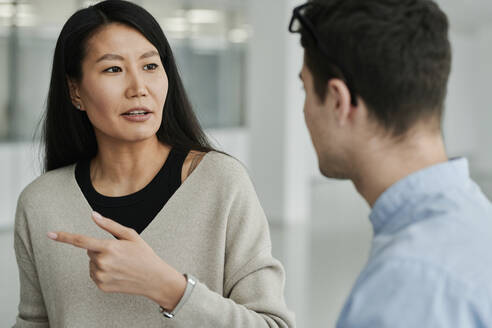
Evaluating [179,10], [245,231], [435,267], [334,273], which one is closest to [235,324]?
[245,231]

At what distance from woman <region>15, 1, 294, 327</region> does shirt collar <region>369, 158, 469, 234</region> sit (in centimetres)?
61

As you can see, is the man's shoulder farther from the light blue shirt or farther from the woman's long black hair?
the woman's long black hair

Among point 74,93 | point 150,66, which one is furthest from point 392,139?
point 74,93

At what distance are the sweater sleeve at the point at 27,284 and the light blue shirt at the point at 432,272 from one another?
117 centimetres

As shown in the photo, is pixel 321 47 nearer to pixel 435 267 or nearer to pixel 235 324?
pixel 435 267

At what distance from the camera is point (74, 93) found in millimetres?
2004

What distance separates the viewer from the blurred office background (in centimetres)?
602

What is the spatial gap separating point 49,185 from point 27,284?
28 cm

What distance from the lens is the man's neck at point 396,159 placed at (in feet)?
3.67

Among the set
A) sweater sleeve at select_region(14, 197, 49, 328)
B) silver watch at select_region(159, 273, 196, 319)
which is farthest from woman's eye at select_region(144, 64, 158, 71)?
silver watch at select_region(159, 273, 196, 319)

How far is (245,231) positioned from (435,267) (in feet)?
2.83

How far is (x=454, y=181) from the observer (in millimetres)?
1078

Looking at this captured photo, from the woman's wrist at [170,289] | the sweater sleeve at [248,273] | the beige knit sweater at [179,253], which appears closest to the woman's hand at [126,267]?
the woman's wrist at [170,289]

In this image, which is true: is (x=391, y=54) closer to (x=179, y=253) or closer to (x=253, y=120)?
(x=179, y=253)
